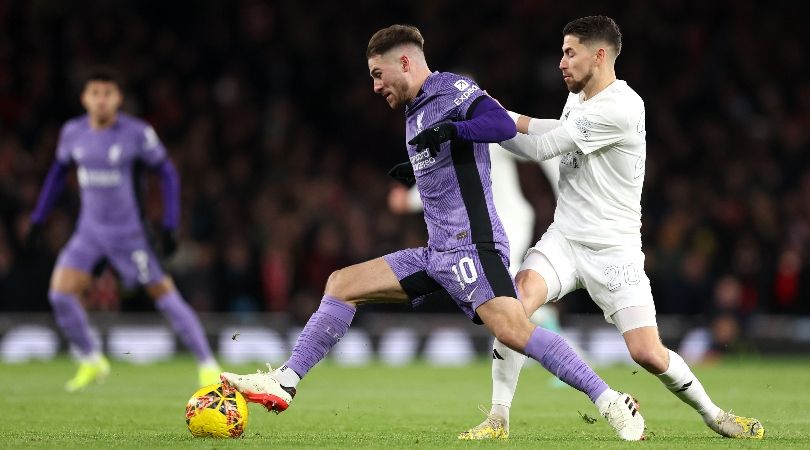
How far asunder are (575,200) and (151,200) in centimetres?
1020

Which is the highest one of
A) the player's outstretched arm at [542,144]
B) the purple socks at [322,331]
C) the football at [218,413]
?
the player's outstretched arm at [542,144]

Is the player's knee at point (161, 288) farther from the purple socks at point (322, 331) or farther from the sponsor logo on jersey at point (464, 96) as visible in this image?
the sponsor logo on jersey at point (464, 96)

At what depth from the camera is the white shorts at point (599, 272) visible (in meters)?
7.22

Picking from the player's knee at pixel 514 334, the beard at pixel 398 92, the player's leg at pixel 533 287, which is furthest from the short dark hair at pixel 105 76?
the player's knee at pixel 514 334

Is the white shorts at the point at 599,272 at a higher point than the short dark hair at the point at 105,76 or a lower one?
lower

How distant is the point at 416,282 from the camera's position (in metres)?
7.12

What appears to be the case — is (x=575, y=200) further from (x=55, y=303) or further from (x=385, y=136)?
(x=385, y=136)

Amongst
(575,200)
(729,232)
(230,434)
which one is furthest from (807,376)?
(230,434)

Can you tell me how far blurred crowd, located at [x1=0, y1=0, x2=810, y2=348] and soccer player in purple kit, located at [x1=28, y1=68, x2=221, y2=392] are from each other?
13.8ft

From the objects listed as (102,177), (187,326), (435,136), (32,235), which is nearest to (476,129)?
(435,136)

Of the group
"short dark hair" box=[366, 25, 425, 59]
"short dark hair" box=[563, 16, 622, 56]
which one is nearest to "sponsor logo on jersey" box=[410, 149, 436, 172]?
"short dark hair" box=[366, 25, 425, 59]

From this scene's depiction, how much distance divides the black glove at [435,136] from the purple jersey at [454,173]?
0.81ft

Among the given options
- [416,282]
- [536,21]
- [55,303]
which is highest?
[536,21]

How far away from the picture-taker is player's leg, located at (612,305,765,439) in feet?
23.3
